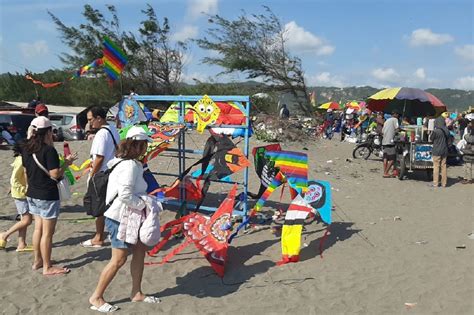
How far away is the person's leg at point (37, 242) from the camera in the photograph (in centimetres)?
493

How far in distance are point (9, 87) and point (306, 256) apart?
39.9 m

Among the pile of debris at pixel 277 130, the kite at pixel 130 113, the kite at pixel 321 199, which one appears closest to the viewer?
the kite at pixel 321 199

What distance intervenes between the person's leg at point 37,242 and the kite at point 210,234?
127cm

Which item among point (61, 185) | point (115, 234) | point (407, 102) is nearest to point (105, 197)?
point (115, 234)

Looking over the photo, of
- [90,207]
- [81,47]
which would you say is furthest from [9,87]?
[90,207]

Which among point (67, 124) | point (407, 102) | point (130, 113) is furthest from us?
point (67, 124)

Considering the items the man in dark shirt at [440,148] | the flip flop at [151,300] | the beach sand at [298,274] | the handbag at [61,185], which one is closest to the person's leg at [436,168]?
the man in dark shirt at [440,148]

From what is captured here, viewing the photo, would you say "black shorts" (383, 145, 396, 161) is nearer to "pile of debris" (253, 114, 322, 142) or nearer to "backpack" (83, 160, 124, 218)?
"pile of debris" (253, 114, 322, 142)

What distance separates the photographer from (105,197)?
4.54m

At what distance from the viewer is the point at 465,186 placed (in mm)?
11312

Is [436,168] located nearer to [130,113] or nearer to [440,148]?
[440,148]

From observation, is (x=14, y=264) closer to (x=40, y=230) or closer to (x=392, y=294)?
(x=40, y=230)

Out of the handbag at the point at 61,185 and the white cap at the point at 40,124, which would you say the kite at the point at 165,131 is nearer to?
the handbag at the point at 61,185

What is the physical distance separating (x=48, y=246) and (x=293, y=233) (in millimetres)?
2738
